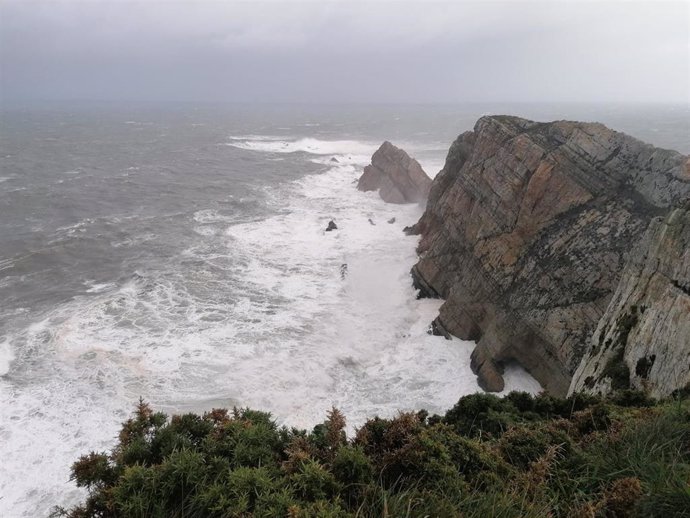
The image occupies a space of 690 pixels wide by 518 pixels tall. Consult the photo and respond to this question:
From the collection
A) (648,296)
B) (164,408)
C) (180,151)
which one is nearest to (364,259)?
(164,408)

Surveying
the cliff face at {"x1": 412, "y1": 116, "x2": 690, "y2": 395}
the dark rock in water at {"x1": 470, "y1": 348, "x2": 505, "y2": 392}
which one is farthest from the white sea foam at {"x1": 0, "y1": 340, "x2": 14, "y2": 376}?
the dark rock in water at {"x1": 470, "y1": 348, "x2": 505, "y2": 392}

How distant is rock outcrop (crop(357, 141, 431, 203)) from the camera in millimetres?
46344

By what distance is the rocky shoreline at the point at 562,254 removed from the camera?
1208 centimetres

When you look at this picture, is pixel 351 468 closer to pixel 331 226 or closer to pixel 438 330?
pixel 438 330

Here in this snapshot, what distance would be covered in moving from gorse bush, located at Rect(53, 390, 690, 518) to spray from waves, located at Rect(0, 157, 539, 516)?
378 inches

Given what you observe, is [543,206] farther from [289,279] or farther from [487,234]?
[289,279]

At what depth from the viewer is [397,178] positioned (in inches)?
1885

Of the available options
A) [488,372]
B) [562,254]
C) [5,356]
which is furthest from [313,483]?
[5,356]

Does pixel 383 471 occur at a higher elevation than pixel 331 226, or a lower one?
higher

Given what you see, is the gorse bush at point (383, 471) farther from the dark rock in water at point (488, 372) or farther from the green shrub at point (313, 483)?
the dark rock in water at point (488, 372)

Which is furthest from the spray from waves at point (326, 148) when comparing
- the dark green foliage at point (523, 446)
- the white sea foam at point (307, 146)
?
the dark green foliage at point (523, 446)

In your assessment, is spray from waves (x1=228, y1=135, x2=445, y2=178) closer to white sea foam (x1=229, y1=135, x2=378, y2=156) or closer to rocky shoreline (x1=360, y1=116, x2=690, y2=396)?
white sea foam (x1=229, y1=135, x2=378, y2=156)

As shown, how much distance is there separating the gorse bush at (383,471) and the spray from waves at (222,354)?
960cm

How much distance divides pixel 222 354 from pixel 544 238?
15.5m
